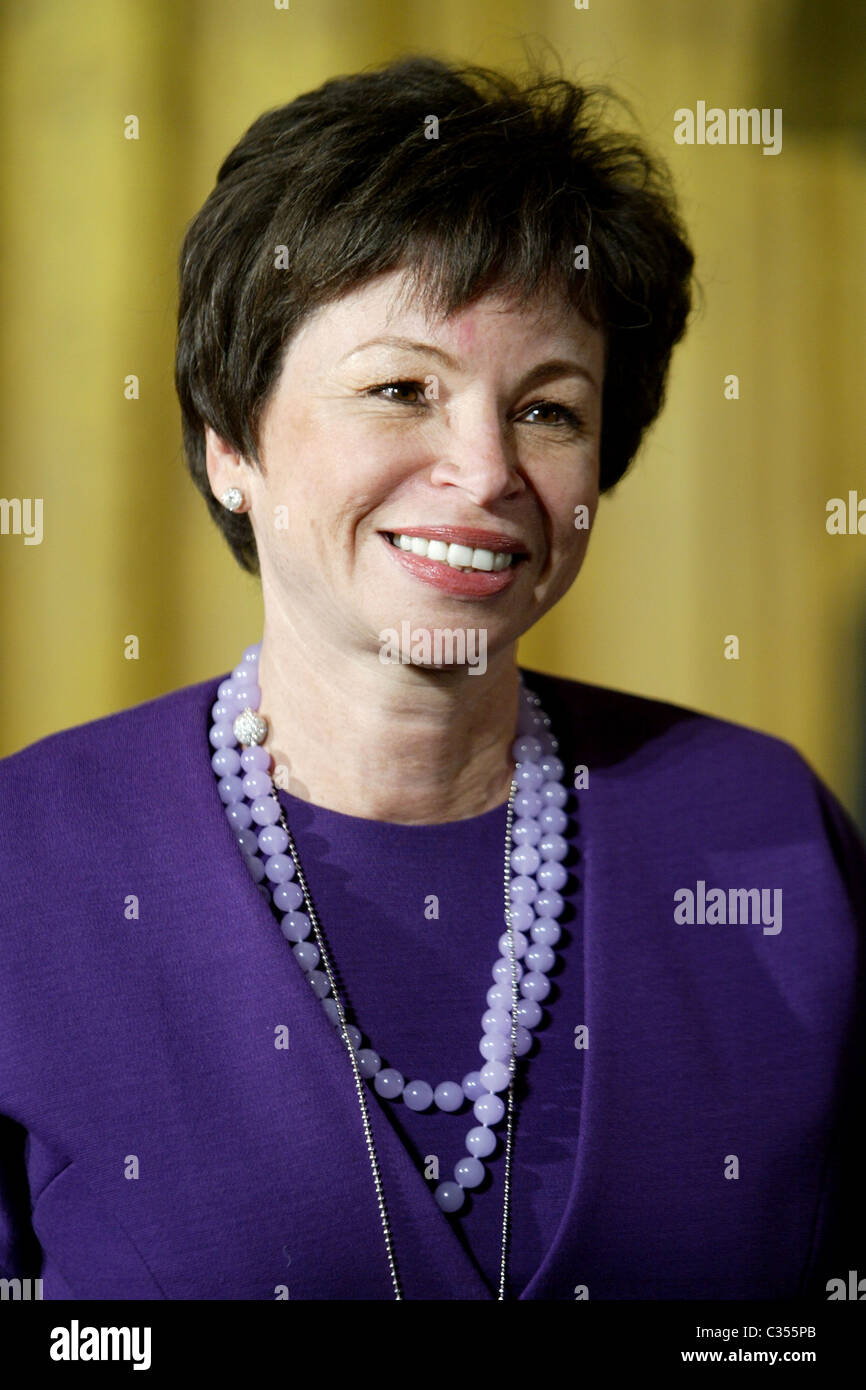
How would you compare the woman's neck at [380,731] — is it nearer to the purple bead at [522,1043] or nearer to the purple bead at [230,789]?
the purple bead at [230,789]

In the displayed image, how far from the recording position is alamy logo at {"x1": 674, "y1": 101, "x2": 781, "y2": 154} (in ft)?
7.02

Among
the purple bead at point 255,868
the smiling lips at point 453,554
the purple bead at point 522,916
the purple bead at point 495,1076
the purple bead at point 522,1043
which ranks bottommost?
the purple bead at point 495,1076

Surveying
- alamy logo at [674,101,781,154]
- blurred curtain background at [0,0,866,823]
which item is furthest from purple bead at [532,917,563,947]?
alamy logo at [674,101,781,154]

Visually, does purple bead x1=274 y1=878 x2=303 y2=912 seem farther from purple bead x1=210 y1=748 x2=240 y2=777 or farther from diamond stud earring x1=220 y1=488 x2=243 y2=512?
diamond stud earring x1=220 y1=488 x2=243 y2=512

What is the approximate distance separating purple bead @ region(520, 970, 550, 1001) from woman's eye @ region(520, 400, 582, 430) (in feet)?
1.67

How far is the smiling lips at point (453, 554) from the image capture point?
3.85 feet

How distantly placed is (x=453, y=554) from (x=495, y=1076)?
1.53 feet

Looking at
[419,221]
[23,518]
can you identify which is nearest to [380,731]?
[419,221]

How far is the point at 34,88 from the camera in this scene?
1.87m

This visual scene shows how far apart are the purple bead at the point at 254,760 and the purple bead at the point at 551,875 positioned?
0.94 ft

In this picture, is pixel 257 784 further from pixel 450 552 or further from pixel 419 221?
pixel 419 221
